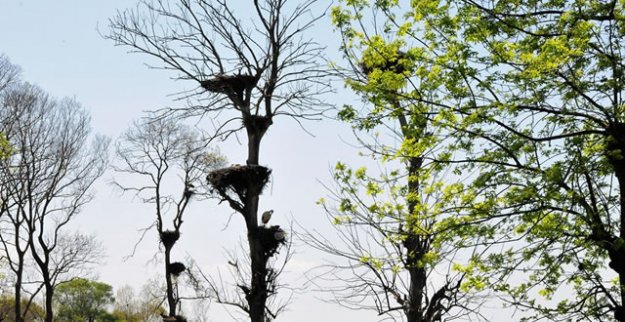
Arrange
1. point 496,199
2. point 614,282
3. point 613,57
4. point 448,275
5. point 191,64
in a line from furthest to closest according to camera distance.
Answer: point 191,64
point 448,275
point 614,282
point 496,199
point 613,57

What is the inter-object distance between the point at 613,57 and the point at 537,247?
220cm

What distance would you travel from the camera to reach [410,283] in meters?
8.43

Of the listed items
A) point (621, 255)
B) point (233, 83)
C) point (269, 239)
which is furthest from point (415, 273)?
point (233, 83)

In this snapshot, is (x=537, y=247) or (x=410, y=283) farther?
(x=410, y=283)

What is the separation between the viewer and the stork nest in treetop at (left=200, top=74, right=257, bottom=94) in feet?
29.3

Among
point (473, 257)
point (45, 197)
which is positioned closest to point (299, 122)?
point (473, 257)

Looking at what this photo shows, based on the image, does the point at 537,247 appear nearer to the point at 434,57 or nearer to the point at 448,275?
the point at 448,275

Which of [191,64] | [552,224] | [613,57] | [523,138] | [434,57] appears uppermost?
[191,64]

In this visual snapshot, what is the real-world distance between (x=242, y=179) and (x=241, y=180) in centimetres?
3

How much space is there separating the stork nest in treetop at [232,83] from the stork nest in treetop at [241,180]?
4.07 feet

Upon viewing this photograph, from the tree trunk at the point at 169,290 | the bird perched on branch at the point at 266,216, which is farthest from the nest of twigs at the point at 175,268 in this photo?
the bird perched on branch at the point at 266,216

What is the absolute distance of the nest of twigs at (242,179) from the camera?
326 inches

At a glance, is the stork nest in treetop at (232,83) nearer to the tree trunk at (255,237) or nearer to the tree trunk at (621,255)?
the tree trunk at (255,237)

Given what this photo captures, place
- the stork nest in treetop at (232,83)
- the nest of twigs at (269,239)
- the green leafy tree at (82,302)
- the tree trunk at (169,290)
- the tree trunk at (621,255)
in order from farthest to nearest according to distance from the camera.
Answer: the green leafy tree at (82,302) → the tree trunk at (169,290) → the stork nest in treetop at (232,83) → the nest of twigs at (269,239) → the tree trunk at (621,255)
